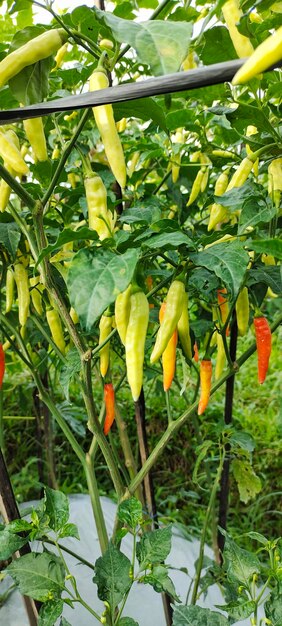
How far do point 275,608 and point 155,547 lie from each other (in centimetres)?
20

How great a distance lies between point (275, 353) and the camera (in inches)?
125

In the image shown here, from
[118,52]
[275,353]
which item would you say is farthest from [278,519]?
[118,52]

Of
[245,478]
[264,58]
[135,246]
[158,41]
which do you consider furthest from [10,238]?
[245,478]

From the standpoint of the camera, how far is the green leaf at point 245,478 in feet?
4.14

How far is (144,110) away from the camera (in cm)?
69

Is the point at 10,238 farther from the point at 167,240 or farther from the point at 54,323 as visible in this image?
the point at 167,240

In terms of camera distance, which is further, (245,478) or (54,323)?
(245,478)

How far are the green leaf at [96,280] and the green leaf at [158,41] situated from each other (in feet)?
0.62

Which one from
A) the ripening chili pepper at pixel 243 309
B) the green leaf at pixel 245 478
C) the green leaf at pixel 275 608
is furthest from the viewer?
the green leaf at pixel 245 478

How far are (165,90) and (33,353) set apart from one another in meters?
1.17

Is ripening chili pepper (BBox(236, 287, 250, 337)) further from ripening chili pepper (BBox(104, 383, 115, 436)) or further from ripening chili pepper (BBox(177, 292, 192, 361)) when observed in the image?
ripening chili pepper (BBox(104, 383, 115, 436))

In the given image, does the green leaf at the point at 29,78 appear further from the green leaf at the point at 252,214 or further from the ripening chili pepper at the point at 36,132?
the green leaf at the point at 252,214

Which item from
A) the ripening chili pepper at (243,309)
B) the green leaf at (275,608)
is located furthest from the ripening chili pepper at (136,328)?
the green leaf at (275,608)

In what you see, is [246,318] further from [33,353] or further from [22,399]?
[22,399]
